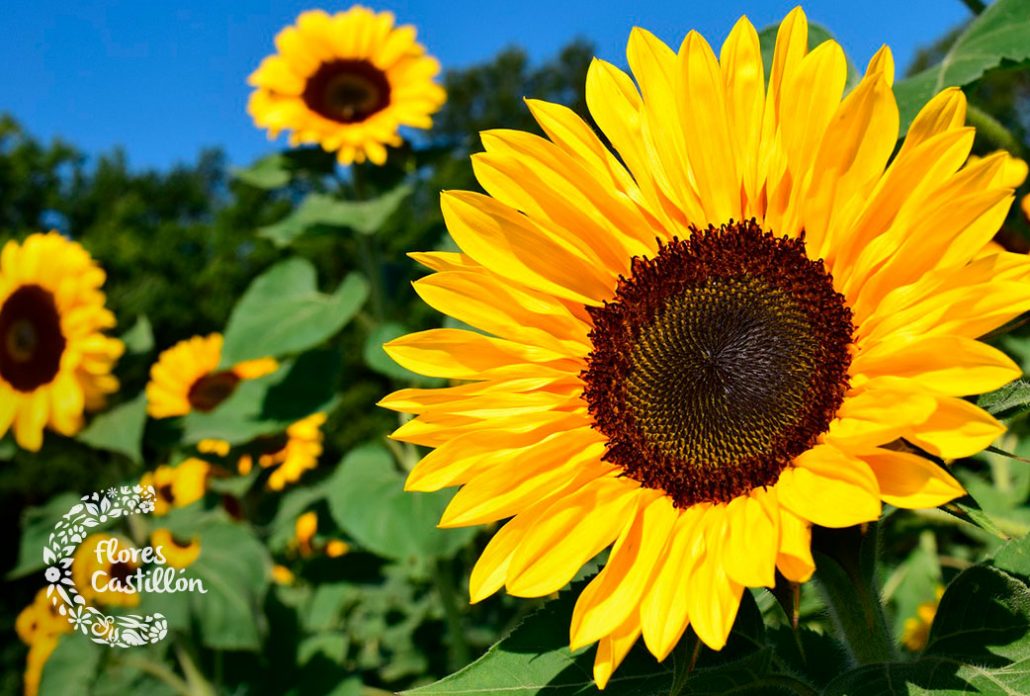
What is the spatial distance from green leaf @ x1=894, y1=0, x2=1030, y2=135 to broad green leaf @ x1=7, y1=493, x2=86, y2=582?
3094mm

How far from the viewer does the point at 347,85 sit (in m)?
3.62

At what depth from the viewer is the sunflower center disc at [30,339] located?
3121 millimetres

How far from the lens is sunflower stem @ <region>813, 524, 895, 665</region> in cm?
101

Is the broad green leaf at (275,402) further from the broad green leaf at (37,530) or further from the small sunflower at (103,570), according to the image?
the broad green leaf at (37,530)

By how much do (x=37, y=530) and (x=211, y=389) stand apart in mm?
1005

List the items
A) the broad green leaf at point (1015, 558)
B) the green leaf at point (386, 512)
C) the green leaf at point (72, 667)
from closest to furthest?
1. the broad green leaf at point (1015, 558)
2. the green leaf at point (386, 512)
3. the green leaf at point (72, 667)

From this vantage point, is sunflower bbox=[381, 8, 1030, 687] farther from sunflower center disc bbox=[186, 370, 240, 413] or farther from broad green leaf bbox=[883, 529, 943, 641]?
sunflower center disc bbox=[186, 370, 240, 413]

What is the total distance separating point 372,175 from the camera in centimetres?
351

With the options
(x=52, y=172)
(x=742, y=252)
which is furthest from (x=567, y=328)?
(x=52, y=172)

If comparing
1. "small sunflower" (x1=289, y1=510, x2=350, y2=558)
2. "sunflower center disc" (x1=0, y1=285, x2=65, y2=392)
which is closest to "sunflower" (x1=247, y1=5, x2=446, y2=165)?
"sunflower center disc" (x1=0, y1=285, x2=65, y2=392)

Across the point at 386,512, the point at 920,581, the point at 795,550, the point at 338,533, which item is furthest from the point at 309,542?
the point at 795,550

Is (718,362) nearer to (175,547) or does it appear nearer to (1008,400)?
(1008,400)

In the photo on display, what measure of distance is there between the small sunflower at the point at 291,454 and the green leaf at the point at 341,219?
1.02 meters

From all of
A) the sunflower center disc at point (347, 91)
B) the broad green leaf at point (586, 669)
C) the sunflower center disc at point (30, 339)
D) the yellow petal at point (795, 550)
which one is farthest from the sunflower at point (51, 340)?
the yellow petal at point (795, 550)
